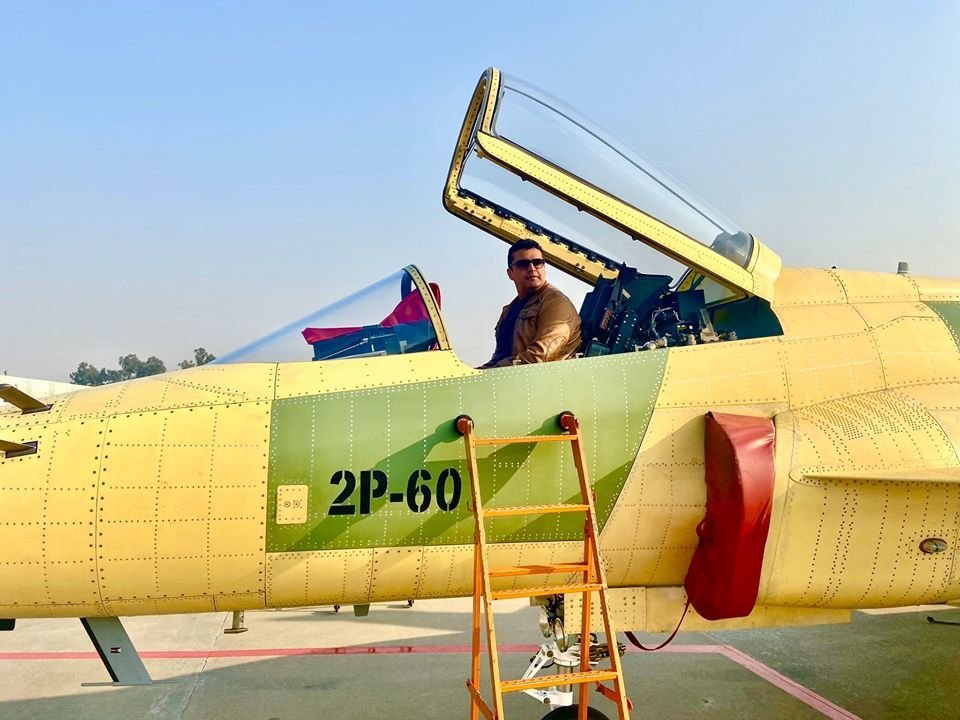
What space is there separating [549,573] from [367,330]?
1.56 meters

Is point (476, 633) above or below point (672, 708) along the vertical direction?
above

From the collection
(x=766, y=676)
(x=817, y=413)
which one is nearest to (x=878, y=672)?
(x=766, y=676)

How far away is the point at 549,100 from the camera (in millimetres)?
4379

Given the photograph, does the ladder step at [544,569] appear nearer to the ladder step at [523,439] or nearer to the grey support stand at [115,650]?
the ladder step at [523,439]

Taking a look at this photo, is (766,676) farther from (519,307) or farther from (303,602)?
(303,602)

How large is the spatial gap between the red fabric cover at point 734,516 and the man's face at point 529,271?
4.48 feet

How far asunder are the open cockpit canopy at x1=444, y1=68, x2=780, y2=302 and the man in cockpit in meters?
0.45

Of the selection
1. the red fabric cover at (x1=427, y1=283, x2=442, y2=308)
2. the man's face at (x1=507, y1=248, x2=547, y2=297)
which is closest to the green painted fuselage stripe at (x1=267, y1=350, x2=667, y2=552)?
the red fabric cover at (x1=427, y1=283, x2=442, y2=308)

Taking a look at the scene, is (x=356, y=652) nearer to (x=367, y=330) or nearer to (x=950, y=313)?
(x=367, y=330)

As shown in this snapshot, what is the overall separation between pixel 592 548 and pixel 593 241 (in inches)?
85.5

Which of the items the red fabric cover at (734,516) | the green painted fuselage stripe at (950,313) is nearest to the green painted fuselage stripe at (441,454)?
the red fabric cover at (734,516)

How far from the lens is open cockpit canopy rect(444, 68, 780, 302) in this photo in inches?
158

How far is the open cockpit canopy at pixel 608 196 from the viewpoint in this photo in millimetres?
4008

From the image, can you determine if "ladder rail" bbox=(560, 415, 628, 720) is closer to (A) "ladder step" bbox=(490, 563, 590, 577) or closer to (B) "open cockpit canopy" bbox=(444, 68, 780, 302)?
(A) "ladder step" bbox=(490, 563, 590, 577)
